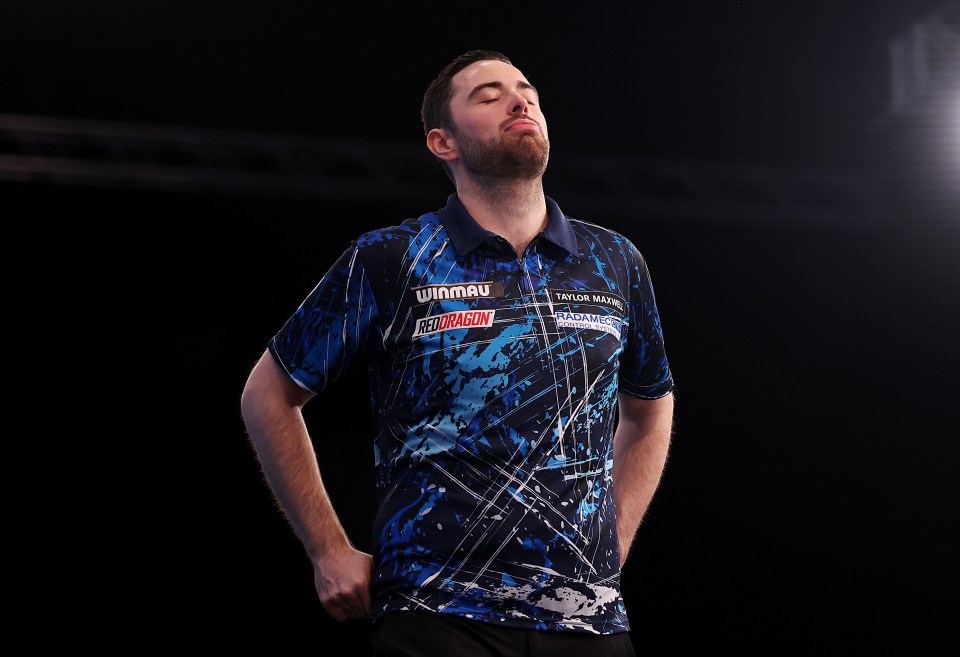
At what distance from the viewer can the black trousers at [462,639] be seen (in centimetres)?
111

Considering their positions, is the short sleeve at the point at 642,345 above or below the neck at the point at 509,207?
below

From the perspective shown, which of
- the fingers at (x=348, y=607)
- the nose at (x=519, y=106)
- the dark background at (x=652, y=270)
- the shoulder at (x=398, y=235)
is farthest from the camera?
the dark background at (x=652, y=270)

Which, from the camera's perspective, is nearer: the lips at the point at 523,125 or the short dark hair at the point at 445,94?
the lips at the point at 523,125

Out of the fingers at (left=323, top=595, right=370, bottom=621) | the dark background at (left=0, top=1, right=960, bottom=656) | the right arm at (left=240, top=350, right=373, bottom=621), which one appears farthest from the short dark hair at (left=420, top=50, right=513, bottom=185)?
the dark background at (left=0, top=1, right=960, bottom=656)

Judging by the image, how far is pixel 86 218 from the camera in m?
3.35

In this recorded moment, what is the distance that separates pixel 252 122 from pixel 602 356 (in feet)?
7.77

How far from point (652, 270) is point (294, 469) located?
8.10 feet

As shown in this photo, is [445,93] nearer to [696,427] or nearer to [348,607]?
[348,607]

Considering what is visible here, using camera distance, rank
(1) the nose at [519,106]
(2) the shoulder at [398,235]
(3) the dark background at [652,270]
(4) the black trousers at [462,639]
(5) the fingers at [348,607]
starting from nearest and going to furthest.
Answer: (4) the black trousers at [462,639], (5) the fingers at [348,607], (2) the shoulder at [398,235], (1) the nose at [519,106], (3) the dark background at [652,270]

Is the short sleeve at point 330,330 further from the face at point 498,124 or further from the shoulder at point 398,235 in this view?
the face at point 498,124

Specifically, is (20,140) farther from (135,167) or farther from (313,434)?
(313,434)

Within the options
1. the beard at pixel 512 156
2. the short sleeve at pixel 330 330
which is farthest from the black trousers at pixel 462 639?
the beard at pixel 512 156

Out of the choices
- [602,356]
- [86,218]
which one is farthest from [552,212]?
[86,218]

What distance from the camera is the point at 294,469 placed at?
1311 millimetres
